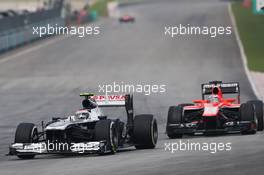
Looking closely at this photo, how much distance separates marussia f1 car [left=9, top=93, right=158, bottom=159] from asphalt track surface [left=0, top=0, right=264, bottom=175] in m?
0.26

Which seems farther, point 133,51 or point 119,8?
point 119,8

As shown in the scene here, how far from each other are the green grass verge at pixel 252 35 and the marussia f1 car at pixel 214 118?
22.3 metres

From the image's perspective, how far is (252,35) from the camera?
6681cm

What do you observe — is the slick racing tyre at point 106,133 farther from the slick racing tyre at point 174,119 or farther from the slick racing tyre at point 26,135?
the slick racing tyre at point 174,119

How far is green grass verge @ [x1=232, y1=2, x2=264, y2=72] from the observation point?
51.3 m

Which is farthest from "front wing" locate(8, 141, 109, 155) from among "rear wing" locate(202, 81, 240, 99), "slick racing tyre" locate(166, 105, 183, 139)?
"rear wing" locate(202, 81, 240, 99)

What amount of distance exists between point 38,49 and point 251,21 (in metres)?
21.0

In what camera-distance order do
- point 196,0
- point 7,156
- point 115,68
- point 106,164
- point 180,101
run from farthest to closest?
point 196,0
point 115,68
point 180,101
point 7,156
point 106,164

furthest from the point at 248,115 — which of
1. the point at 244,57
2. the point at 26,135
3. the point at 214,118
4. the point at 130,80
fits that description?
the point at 244,57

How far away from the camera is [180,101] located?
3609 centimetres

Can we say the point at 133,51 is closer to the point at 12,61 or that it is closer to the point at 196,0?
the point at 12,61

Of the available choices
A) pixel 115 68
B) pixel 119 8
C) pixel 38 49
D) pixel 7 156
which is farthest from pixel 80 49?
pixel 119 8

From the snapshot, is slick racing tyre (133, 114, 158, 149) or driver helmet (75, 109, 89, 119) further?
slick racing tyre (133, 114, 158, 149)

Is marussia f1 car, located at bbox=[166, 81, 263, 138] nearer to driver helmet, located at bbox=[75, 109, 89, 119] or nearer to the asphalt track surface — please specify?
the asphalt track surface
